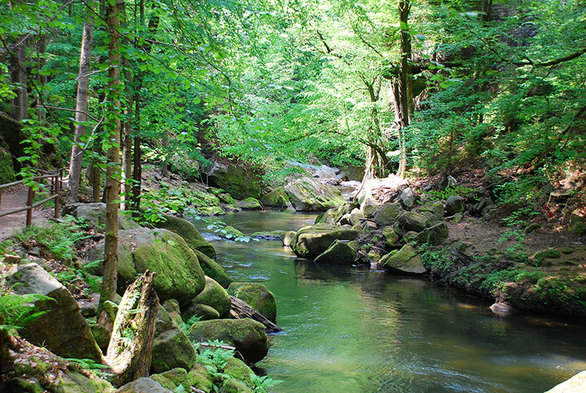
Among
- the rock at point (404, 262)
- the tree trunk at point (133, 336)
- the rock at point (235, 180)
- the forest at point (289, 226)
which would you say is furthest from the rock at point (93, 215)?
the rock at point (235, 180)

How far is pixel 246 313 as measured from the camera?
7.84 metres

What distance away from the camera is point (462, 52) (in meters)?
18.9

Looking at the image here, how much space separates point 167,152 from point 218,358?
767cm

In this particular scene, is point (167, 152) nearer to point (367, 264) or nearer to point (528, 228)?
point (367, 264)

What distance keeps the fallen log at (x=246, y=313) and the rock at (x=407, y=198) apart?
1002 cm

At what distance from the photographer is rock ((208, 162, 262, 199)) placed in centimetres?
3003

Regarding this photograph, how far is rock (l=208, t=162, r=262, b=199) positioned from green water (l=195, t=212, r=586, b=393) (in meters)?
18.1

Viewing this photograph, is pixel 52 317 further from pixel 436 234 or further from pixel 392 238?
pixel 392 238

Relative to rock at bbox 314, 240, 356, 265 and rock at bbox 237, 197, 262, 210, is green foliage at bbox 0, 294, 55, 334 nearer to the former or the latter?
rock at bbox 314, 240, 356, 265

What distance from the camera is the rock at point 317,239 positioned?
50.2ft

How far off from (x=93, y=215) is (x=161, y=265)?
3160 mm

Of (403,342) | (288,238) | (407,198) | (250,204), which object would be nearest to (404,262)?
(407,198)

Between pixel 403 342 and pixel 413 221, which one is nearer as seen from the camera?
pixel 403 342

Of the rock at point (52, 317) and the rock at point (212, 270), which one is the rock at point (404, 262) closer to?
the rock at point (212, 270)
